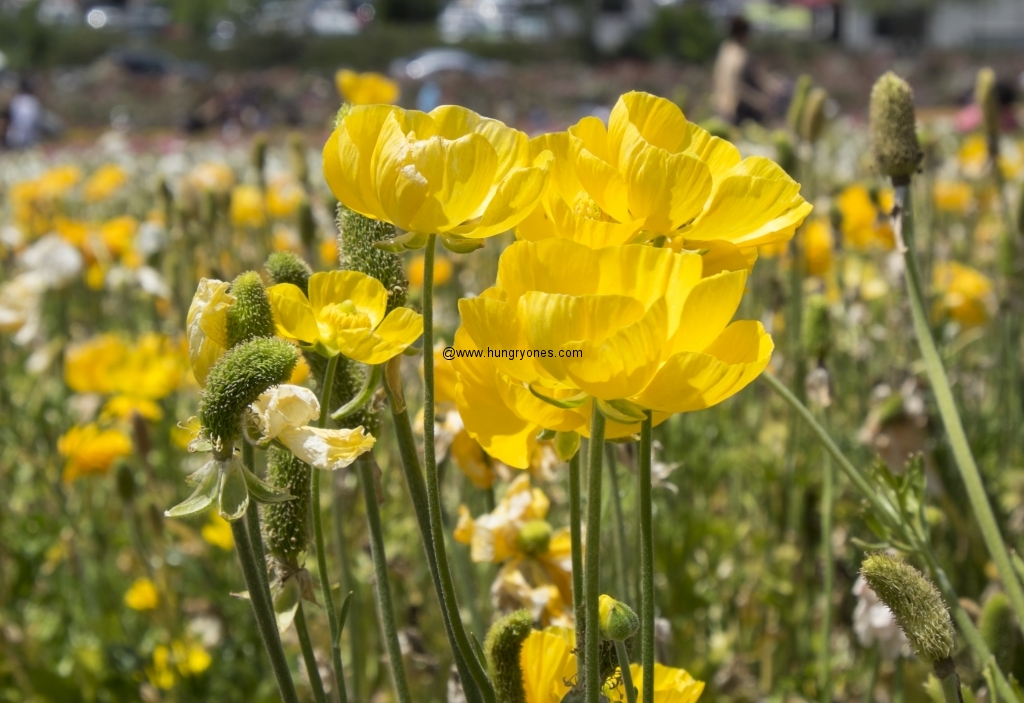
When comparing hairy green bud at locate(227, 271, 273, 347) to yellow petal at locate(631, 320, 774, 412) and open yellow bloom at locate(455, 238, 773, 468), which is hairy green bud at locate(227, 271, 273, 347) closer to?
open yellow bloom at locate(455, 238, 773, 468)

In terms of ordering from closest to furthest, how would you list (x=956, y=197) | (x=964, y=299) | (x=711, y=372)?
(x=711, y=372) < (x=964, y=299) < (x=956, y=197)

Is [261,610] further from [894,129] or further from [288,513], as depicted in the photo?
[894,129]

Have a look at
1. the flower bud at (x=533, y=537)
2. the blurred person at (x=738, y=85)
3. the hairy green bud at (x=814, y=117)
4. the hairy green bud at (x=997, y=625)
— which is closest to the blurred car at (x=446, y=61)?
the blurred person at (x=738, y=85)

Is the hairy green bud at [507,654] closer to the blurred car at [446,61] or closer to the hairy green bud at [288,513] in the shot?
the hairy green bud at [288,513]

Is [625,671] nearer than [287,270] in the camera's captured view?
Yes

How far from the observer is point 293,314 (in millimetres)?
807

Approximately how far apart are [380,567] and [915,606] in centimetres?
43

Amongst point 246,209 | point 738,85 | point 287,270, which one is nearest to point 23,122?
point 738,85

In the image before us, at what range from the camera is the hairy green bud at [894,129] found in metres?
1.18

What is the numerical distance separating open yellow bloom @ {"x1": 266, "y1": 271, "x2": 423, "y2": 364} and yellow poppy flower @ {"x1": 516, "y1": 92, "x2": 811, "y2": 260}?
4.9 inches

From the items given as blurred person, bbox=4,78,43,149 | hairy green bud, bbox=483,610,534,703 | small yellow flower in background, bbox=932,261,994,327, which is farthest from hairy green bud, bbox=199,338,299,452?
blurred person, bbox=4,78,43,149

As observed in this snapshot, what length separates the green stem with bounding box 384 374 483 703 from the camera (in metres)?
0.81

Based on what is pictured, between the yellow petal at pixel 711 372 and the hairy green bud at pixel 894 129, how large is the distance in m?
0.57

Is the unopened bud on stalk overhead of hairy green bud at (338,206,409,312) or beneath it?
beneath
